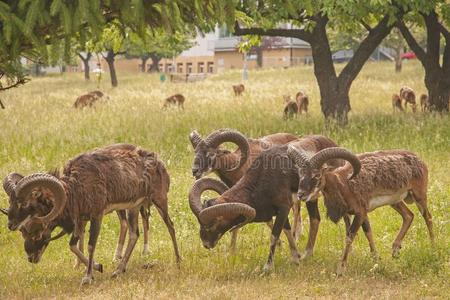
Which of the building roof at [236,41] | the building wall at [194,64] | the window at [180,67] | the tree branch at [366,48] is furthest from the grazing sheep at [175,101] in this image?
the window at [180,67]

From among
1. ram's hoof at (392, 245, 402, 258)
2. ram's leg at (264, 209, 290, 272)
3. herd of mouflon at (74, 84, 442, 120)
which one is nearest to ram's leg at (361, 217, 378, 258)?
ram's hoof at (392, 245, 402, 258)

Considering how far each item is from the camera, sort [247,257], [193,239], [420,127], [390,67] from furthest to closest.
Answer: [390,67]
[420,127]
[193,239]
[247,257]

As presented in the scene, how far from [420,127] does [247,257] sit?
11584mm

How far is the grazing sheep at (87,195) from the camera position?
339 inches

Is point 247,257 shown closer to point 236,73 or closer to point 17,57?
point 17,57

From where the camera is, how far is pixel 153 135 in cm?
2133

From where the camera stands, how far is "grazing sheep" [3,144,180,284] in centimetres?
861

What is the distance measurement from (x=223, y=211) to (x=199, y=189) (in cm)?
69

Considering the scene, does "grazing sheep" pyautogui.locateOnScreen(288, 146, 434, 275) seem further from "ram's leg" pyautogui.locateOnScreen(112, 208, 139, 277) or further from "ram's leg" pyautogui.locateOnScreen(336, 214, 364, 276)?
"ram's leg" pyautogui.locateOnScreen(112, 208, 139, 277)

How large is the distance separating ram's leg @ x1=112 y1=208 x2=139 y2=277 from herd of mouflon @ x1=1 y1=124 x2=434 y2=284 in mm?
13

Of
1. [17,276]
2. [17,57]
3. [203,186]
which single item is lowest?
[17,276]

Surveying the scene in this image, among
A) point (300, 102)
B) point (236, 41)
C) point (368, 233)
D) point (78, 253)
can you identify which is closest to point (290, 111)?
point (300, 102)

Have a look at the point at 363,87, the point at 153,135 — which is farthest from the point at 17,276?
the point at 363,87

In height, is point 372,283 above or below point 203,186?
below
